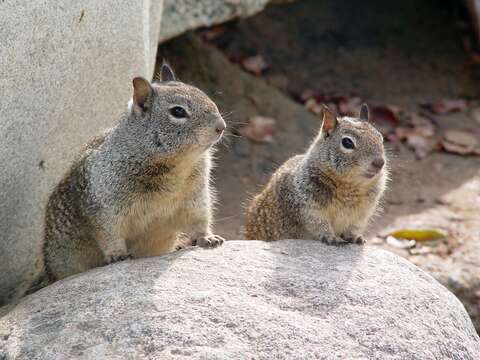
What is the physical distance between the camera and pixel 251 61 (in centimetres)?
1184

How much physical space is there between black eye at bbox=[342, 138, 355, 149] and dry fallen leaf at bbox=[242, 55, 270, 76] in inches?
201

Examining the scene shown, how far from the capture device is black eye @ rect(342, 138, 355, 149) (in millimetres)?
6556

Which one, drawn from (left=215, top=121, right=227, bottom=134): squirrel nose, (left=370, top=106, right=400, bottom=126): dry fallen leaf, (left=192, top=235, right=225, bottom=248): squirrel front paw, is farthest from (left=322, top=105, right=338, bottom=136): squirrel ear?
(left=370, top=106, right=400, bottom=126): dry fallen leaf

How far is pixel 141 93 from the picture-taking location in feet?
19.8

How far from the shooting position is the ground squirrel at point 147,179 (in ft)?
19.4

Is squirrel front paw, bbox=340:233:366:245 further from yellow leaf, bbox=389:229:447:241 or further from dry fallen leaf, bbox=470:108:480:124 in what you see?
dry fallen leaf, bbox=470:108:480:124

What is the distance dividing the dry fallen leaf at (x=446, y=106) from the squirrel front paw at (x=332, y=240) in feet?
17.8

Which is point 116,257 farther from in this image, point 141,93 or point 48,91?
point 48,91

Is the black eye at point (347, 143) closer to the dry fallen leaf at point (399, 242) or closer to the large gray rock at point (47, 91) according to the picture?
the large gray rock at point (47, 91)

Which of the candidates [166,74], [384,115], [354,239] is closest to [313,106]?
[384,115]

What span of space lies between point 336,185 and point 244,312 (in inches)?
75.9

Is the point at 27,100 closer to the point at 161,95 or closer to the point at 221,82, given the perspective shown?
the point at 161,95

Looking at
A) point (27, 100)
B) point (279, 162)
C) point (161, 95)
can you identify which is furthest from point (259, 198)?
point (279, 162)

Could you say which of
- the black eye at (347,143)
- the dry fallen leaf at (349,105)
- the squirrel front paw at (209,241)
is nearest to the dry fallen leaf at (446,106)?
the dry fallen leaf at (349,105)
